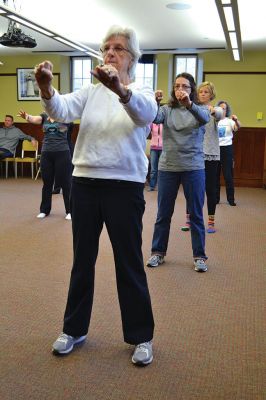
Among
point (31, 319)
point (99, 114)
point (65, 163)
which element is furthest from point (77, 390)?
point (65, 163)

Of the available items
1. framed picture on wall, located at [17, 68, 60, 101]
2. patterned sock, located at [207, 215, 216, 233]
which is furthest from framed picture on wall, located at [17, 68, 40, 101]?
patterned sock, located at [207, 215, 216, 233]

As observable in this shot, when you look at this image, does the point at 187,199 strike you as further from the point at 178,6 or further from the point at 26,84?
the point at 26,84

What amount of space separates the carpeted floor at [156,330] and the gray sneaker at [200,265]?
0.16 ft

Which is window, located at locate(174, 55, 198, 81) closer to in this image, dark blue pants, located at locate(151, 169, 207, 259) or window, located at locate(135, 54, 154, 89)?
window, located at locate(135, 54, 154, 89)

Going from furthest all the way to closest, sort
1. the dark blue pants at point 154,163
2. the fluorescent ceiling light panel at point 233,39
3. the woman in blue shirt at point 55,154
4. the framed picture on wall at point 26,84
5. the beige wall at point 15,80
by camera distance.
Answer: the framed picture on wall at point 26,84
the beige wall at point 15,80
the dark blue pants at point 154,163
the fluorescent ceiling light panel at point 233,39
the woman in blue shirt at point 55,154

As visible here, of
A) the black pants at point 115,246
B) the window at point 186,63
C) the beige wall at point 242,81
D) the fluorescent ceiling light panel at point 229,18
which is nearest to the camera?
the black pants at point 115,246

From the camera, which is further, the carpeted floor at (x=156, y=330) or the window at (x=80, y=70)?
the window at (x=80, y=70)

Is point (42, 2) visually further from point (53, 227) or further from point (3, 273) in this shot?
point (3, 273)

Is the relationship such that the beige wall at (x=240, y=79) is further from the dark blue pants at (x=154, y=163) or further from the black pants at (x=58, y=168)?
the black pants at (x=58, y=168)

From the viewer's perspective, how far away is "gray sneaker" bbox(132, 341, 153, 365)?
80.0 inches

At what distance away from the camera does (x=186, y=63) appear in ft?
32.7

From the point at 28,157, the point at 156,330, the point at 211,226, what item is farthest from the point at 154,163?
the point at 156,330

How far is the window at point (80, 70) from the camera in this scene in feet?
34.3

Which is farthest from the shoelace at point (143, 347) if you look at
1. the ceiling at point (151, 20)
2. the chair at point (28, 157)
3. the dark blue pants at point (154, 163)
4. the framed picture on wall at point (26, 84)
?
the framed picture on wall at point (26, 84)
